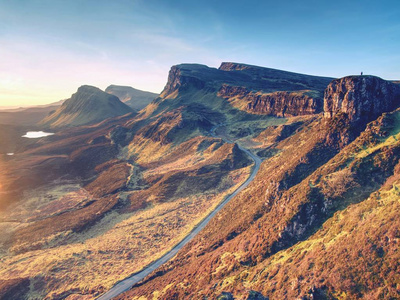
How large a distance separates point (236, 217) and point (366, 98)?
4068 centimetres

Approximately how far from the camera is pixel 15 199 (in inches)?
3524

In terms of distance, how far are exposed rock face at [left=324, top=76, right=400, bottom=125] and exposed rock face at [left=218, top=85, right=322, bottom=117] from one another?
5507 cm

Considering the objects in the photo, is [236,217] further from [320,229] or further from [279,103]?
[279,103]

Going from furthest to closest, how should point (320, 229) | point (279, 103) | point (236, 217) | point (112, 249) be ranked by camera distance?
point (279, 103) → point (112, 249) → point (236, 217) → point (320, 229)

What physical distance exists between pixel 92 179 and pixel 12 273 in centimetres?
5943

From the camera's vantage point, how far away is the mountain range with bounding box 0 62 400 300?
86.9 ft

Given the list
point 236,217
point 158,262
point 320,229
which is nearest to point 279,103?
point 236,217

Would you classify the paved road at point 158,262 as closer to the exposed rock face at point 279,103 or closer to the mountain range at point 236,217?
the mountain range at point 236,217

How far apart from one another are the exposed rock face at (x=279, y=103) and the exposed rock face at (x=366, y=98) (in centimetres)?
5507

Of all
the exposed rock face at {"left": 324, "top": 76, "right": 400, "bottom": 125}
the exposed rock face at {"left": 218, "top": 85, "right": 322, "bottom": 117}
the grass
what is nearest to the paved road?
the grass

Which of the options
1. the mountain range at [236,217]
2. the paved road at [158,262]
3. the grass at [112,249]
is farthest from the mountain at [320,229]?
the grass at [112,249]

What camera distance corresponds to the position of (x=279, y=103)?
127 m

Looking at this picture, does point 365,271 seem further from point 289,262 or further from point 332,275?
point 289,262

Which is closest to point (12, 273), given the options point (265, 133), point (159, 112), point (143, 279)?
point (143, 279)
